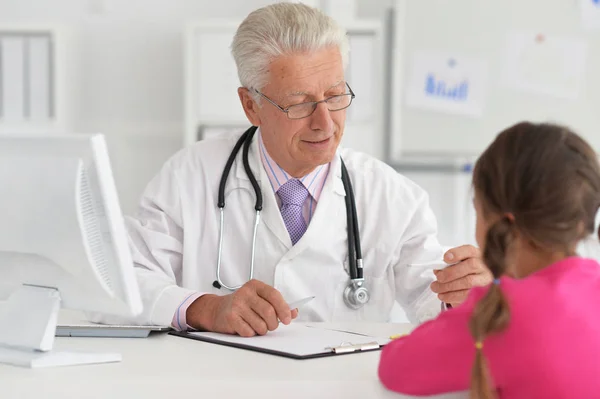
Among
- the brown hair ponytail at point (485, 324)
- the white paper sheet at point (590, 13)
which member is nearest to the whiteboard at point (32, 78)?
the white paper sheet at point (590, 13)

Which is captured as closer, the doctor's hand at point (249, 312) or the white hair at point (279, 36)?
the doctor's hand at point (249, 312)

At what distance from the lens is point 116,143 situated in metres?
3.32

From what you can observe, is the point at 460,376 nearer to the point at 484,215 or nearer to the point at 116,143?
the point at 484,215

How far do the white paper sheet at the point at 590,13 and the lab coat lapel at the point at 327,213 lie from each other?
5.44 ft

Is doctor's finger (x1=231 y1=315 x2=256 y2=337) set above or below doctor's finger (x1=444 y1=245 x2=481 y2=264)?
below

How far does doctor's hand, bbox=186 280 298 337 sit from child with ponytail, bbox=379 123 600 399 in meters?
0.40

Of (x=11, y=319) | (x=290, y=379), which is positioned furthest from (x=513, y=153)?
(x=11, y=319)

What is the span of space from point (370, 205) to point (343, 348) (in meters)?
0.70

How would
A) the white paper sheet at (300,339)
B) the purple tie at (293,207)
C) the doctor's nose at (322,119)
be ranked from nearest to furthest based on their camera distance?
the white paper sheet at (300,339)
the doctor's nose at (322,119)
the purple tie at (293,207)

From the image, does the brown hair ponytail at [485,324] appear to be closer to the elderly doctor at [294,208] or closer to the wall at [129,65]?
the elderly doctor at [294,208]

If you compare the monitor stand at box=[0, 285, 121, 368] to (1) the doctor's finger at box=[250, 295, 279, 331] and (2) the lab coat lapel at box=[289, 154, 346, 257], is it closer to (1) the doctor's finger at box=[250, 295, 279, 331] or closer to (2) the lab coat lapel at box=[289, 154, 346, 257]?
(1) the doctor's finger at box=[250, 295, 279, 331]

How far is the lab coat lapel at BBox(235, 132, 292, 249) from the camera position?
75.5 inches

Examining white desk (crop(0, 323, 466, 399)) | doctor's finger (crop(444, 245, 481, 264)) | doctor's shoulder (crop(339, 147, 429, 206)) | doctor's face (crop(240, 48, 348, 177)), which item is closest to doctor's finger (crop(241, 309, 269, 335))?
white desk (crop(0, 323, 466, 399))

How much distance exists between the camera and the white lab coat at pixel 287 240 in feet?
6.26
